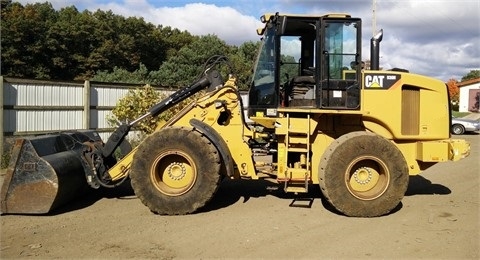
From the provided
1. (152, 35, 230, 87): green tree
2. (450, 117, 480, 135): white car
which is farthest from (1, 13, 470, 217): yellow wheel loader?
(152, 35, 230, 87): green tree

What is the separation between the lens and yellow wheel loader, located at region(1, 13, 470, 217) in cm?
692

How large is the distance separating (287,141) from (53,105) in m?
7.59

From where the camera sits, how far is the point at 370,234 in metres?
6.13

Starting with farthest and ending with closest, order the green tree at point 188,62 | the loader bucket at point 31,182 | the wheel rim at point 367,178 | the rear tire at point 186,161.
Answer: the green tree at point 188,62 → the wheel rim at point 367,178 → the rear tire at point 186,161 → the loader bucket at point 31,182

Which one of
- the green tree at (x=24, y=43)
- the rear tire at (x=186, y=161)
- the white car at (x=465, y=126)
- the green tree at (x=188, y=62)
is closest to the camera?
the rear tire at (x=186, y=161)

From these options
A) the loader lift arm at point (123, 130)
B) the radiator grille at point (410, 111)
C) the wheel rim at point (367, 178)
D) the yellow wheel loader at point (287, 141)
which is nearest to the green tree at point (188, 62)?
the loader lift arm at point (123, 130)

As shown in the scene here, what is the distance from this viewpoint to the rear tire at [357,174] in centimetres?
693

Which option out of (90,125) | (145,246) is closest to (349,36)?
(145,246)

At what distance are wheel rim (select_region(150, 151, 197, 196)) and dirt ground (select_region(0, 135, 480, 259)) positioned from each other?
428 millimetres

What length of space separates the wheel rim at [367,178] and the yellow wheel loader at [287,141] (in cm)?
2

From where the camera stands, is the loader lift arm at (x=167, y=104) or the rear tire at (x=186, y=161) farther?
the loader lift arm at (x=167, y=104)

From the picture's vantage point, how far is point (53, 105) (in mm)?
12398

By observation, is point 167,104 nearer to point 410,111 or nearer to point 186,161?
point 186,161

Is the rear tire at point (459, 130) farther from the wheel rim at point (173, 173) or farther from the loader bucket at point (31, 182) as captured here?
the loader bucket at point (31, 182)
